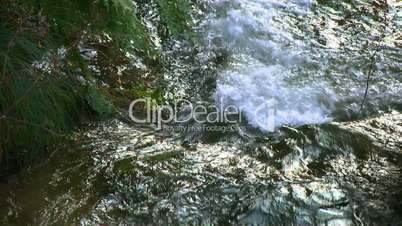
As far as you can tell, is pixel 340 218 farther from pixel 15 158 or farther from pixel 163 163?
pixel 15 158

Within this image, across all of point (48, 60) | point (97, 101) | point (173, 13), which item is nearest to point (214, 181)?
point (97, 101)

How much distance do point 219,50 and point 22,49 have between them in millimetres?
2209

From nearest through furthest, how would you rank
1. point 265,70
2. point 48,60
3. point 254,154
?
point 48,60 < point 254,154 < point 265,70

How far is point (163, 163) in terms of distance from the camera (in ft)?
11.2

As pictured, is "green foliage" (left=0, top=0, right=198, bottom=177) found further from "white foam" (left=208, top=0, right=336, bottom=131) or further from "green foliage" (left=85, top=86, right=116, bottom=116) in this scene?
"white foam" (left=208, top=0, right=336, bottom=131)

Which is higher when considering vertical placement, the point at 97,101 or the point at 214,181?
the point at 97,101

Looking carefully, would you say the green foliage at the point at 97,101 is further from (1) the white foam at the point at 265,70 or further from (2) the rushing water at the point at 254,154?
(1) the white foam at the point at 265,70

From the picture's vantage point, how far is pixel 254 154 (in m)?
3.61

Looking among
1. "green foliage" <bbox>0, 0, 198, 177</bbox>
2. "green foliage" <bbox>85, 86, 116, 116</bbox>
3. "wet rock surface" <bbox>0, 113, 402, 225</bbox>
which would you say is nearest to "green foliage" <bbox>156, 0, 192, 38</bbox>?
"green foliage" <bbox>0, 0, 198, 177</bbox>

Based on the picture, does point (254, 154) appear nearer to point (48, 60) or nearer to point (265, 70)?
point (265, 70)

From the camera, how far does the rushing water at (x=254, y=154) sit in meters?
3.03

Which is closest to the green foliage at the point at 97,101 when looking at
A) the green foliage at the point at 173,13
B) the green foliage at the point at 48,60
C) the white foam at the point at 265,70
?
the green foliage at the point at 48,60

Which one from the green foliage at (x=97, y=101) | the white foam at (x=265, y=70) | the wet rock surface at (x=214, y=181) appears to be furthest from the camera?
the white foam at (x=265, y=70)

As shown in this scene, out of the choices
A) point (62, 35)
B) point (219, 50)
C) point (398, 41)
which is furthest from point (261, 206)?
point (398, 41)
